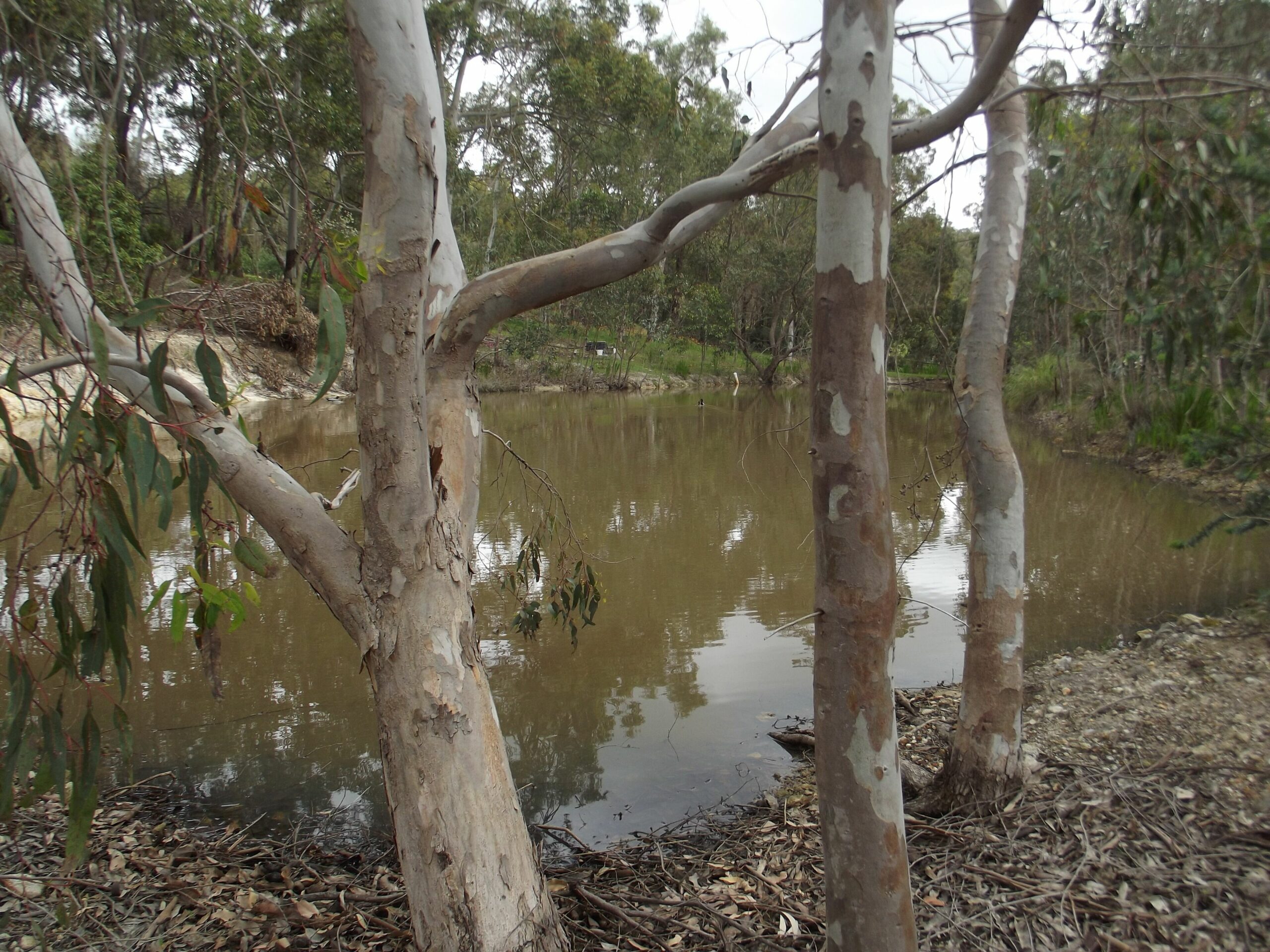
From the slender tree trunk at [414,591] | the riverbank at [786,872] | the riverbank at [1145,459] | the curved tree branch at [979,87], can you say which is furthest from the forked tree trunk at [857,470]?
the riverbank at [1145,459]

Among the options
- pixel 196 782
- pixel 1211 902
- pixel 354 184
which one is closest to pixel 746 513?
pixel 196 782

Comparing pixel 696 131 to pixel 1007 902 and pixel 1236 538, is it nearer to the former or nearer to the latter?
pixel 1236 538

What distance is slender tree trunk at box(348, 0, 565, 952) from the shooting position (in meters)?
1.81

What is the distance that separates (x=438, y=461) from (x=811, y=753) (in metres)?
2.07

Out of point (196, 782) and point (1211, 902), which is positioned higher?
point (1211, 902)

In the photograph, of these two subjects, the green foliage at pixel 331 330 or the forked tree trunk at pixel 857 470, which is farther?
the green foliage at pixel 331 330

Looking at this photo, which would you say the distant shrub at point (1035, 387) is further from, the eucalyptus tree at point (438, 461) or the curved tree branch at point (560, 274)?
the eucalyptus tree at point (438, 461)

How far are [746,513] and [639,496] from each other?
1.22 m

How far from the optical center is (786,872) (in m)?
2.36

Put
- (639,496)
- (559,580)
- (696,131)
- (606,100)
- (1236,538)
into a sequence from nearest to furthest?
(559,580) < (1236,538) < (639,496) < (696,131) < (606,100)

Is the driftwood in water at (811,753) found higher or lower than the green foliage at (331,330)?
lower

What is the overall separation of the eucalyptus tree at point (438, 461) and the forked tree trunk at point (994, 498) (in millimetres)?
747

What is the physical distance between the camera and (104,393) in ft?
5.26

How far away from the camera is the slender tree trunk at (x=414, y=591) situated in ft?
5.93
